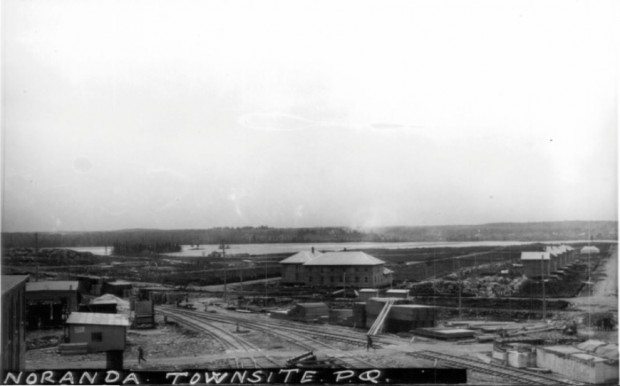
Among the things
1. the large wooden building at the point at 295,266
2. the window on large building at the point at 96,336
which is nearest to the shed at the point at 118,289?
the window on large building at the point at 96,336

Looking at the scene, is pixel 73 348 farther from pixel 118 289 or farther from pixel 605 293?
pixel 605 293

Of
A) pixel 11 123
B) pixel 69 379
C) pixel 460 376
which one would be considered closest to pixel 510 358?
pixel 460 376

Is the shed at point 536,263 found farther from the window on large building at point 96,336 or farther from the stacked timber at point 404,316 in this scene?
the window on large building at point 96,336

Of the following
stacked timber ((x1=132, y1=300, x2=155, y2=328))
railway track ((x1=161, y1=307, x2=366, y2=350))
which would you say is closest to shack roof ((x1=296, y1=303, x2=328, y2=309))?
railway track ((x1=161, y1=307, x2=366, y2=350))

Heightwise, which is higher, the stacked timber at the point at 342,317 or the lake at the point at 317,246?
the lake at the point at 317,246

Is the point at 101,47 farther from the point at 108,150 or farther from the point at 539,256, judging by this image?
the point at 539,256

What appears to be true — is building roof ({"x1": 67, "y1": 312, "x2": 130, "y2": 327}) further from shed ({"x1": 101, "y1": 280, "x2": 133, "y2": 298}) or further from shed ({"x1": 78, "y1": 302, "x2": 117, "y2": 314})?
shed ({"x1": 101, "y1": 280, "x2": 133, "y2": 298})
